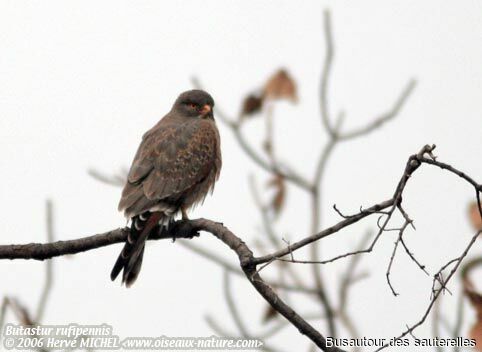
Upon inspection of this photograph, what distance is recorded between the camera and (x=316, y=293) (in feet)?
19.4

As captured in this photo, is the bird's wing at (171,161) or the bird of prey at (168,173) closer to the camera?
the bird of prey at (168,173)

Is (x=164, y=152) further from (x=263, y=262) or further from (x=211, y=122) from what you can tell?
(x=263, y=262)

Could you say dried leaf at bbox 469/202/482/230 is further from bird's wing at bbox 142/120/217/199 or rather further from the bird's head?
the bird's head

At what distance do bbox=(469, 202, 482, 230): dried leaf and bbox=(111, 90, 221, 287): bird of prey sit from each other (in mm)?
2226

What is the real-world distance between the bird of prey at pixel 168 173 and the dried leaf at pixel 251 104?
95cm

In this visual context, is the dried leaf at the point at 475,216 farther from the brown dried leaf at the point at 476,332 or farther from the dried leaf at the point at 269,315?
the dried leaf at the point at 269,315

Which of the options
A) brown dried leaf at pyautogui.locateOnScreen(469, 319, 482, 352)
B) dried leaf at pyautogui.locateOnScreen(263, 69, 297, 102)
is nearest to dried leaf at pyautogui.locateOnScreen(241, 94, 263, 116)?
dried leaf at pyautogui.locateOnScreen(263, 69, 297, 102)

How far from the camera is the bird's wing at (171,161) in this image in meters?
5.68

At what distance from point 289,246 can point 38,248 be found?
5.06 ft

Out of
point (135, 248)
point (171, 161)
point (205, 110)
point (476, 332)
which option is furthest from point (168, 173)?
point (476, 332)

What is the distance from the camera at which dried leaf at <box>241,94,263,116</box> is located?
4859 mm

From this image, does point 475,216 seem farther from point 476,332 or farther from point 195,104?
point 195,104

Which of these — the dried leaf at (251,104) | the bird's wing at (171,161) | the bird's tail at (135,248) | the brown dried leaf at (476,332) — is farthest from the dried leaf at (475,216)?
the bird's wing at (171,161)

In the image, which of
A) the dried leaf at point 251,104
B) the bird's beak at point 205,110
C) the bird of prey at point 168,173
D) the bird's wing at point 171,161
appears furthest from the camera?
the bird's beak at point 205,110
